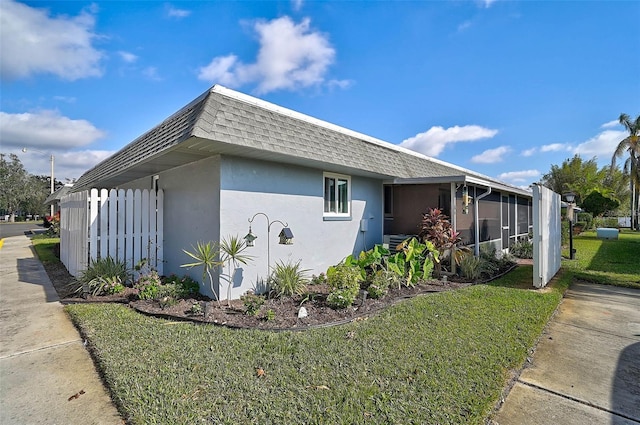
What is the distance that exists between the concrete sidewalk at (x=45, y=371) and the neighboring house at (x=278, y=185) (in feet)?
7.64

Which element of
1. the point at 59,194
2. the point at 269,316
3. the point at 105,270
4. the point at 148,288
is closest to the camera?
the point at 269,316

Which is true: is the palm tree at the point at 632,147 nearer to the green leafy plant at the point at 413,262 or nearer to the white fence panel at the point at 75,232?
the green leafy plant at the point at 413,262

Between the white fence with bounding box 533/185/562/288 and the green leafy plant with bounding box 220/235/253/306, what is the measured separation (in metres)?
6.47

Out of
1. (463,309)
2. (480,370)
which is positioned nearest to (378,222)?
(463,309)

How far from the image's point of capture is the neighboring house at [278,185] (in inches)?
217

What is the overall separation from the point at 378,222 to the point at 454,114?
373 inches

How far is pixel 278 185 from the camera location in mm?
6488

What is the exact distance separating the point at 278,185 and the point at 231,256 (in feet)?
6.22

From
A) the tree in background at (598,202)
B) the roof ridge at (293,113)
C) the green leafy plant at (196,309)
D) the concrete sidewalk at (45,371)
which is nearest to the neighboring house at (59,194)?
the concrete sidewalk at (45,371)

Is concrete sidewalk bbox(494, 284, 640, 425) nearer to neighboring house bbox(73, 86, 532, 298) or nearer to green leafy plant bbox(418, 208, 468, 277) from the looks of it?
green leafy plant bbox(418, 208, 468, 277)

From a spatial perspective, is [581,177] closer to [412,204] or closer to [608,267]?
[608,267]

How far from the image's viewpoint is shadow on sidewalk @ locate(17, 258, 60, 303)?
6.57 m

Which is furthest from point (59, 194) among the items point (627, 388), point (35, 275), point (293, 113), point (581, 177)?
point (581, 177)

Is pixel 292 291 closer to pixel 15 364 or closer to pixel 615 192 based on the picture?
pixel 15 364
